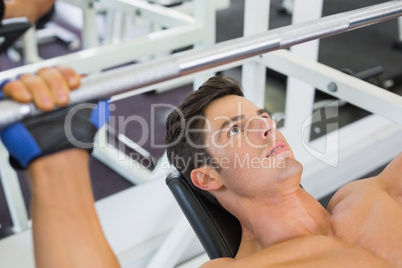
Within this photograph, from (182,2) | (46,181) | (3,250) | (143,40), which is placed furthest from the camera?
(182,2)

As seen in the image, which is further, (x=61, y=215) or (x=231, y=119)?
(x=231, y=119)

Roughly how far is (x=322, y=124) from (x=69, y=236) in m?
2.44

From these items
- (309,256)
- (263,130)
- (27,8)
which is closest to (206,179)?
(263,130)

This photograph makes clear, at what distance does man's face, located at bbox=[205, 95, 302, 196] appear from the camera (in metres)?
1.32

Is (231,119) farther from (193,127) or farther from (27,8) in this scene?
(27,8)

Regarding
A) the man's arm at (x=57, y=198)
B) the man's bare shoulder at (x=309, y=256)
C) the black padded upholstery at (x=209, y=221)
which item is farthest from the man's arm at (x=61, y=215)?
the black padded upholstery at (x=209, y=221)

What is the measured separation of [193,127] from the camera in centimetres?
143

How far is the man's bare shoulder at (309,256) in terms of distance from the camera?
1196mm

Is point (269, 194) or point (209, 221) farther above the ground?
point (269, 194)

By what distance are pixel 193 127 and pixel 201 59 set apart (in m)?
0.36

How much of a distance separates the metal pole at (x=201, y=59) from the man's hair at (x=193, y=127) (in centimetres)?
27

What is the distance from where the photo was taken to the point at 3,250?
178 centimetres

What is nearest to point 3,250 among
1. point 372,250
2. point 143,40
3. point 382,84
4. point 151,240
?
point 151,240

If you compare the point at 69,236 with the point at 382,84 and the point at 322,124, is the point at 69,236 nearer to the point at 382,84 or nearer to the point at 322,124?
the point at 322,124
